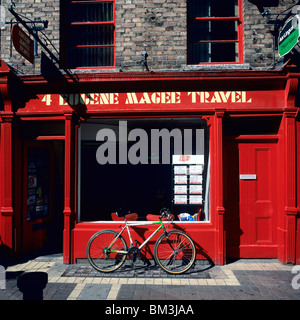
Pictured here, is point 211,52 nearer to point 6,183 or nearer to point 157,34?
point 157,34

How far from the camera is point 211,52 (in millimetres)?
7109

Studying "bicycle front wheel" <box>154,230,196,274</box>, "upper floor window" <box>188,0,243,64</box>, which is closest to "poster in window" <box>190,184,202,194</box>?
"bicycle front wheel" <box>154,230,196,274</box>

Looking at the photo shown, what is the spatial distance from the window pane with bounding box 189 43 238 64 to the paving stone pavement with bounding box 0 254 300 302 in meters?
4.59

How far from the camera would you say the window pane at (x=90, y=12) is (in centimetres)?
718

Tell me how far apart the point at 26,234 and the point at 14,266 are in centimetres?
91

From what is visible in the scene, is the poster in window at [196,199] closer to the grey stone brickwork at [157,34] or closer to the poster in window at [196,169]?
the poster in window at [196,169]

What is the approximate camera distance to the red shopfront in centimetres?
658

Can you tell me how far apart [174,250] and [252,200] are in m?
2.15

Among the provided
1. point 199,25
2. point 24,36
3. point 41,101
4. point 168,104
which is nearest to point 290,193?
point 168,104

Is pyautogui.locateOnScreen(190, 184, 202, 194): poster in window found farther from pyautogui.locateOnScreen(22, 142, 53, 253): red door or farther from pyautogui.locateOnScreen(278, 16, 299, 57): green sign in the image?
pyautogui.locateOnScreen(22, 142, 53, 253): red door

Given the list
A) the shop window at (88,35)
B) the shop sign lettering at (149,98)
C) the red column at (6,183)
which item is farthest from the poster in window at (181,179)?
the red column at (6,183)

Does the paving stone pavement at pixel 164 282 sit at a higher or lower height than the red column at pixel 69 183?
lower

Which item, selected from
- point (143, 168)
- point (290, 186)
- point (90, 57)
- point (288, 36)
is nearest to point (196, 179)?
point (143, 168)

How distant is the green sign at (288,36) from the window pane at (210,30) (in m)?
1.14
